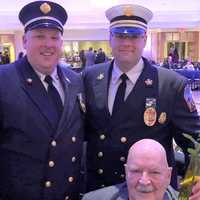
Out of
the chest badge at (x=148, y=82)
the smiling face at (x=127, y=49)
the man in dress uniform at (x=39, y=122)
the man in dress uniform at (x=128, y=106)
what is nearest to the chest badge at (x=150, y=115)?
the man in dress uniform at (x=128, y=106)

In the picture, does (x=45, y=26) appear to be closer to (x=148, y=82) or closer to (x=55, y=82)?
(x=55, y=82)

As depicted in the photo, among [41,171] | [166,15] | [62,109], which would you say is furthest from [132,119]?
[166,15]

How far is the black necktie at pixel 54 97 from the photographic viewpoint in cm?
185

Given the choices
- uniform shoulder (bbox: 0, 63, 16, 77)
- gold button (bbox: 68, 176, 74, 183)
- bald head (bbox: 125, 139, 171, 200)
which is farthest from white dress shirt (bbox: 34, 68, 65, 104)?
bald head (bbox: 125, 139, 171, 200)

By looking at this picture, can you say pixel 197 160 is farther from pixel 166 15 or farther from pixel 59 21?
pixel 166 15

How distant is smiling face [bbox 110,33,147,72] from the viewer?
1.98 m

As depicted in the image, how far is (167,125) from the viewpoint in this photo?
2107 mm

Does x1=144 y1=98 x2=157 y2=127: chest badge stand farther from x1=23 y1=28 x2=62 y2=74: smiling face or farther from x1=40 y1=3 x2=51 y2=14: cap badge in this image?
x1=40 y1=3 x2=51 y2=14: cap badge

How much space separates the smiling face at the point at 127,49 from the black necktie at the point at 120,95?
0.04 metres

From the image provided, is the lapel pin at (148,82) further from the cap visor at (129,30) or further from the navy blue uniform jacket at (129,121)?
the cap visor at (129,30)

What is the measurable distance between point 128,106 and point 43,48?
1.69 ft

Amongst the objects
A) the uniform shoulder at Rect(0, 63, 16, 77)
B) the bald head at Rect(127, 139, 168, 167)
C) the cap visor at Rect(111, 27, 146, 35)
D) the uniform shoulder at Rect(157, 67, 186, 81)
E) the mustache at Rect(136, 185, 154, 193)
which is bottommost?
the mustache at Rect(136, 185, 154, 193)

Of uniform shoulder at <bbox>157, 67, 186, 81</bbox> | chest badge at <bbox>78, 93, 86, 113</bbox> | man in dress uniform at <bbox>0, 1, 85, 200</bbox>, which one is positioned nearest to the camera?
man in dress uniform at <bbox>0, 1, 85, 200</bbox>

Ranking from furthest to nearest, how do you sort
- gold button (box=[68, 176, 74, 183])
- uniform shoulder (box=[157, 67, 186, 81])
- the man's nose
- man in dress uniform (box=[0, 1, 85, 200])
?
uniform shoulder (box=[157, 67, 186, 81])
gold button (box=[68, 176, 74, 183])
man in dress uniform (box=[0, 1, 85, 200])
the man's nose
